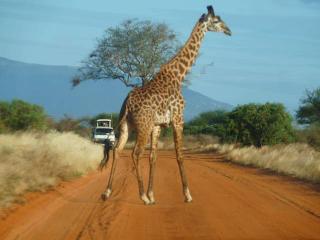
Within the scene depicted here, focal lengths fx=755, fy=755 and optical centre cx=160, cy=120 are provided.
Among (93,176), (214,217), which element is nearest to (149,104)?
(214,217)

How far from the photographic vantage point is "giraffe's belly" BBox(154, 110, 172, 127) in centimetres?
1416

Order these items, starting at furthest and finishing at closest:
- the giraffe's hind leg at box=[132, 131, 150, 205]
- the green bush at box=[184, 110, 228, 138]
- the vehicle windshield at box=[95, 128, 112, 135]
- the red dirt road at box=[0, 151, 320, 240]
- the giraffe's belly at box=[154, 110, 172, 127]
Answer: the green bush at box=[184, 110, 228, 138] < the vehicle windshield at box=[95, 128, 112, 135] < the giraffe's belly at box=[154, 110, 172, 127] < the giraffe's hind leg at box=[132, 131, 150, 205] < the red dirt road at box=[0, 151, 320, 240]

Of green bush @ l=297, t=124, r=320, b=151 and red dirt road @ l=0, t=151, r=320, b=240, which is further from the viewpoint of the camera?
green bush @ l=297, t=124, r=320, b=151

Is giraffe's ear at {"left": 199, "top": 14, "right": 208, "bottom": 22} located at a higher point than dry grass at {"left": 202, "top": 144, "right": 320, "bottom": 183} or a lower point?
higher

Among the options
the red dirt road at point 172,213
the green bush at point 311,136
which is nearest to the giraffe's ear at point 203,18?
the red dirt road at point 172,213

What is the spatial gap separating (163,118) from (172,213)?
2.34m

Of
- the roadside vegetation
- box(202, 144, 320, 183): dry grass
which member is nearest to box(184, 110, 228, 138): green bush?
the roadside vegetation

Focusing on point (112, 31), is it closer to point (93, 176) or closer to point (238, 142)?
point (238, 142)

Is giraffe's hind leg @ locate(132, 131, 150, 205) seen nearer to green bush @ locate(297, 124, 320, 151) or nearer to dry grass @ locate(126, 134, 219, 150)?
green bush @ locate(297, 124, 320, 151)

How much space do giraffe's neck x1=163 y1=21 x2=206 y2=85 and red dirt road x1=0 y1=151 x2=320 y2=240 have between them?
253cm

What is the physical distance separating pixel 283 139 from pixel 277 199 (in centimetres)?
2471

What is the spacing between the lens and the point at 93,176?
20.9 metres

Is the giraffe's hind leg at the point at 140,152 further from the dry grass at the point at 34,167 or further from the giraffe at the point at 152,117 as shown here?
the dry grass at the point at 34,167

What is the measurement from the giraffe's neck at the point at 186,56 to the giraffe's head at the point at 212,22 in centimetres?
10
